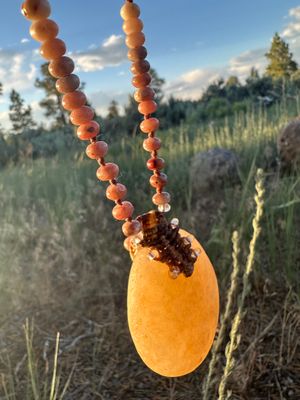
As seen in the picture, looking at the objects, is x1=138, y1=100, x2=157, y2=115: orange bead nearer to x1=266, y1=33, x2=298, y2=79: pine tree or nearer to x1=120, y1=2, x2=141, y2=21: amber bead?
x1=120, y1=2, x2=141, y2=21: amber bead

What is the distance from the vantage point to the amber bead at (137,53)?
605mm

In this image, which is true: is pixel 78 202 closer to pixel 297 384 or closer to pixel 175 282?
pixel 297 384

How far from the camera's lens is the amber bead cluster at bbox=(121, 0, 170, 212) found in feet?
1.93

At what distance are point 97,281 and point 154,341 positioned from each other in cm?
150

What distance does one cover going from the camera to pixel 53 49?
21.2 inches

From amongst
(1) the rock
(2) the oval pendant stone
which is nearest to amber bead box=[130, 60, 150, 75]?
(2) the oval pendant stone

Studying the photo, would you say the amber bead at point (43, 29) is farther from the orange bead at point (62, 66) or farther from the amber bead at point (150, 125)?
the amber bead at point (150, 125)

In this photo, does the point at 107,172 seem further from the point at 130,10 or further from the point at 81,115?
the point at 130,10

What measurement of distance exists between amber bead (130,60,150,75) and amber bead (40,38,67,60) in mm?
104

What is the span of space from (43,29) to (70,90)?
0.25 ft

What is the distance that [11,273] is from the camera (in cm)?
223

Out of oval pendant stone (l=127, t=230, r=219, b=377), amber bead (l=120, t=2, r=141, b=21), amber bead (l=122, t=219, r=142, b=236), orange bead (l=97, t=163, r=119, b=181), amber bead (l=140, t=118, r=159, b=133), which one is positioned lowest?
oval pendant stone (l=127, t=230, r=219, b=377)

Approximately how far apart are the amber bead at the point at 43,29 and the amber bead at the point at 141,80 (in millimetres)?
130

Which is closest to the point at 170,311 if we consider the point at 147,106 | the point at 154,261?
the point at 154,261
